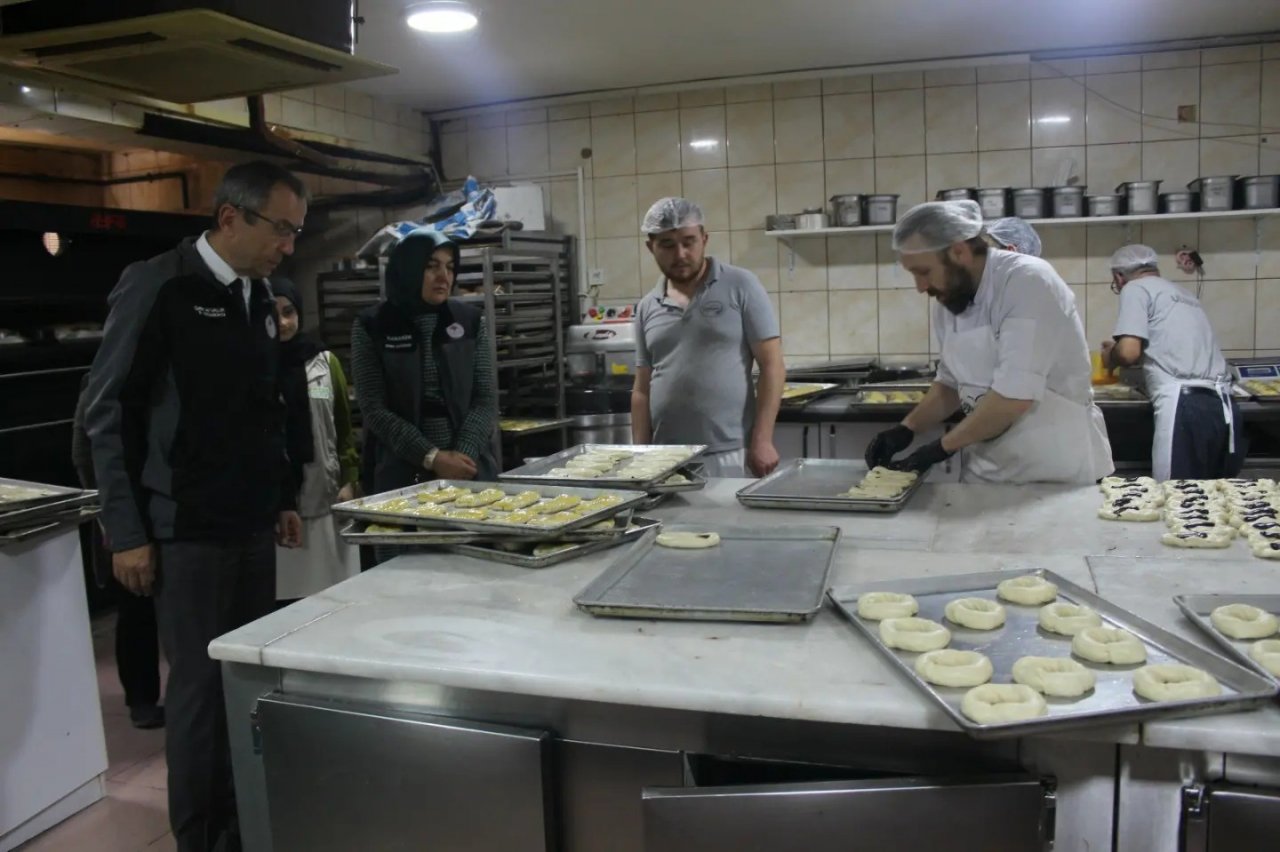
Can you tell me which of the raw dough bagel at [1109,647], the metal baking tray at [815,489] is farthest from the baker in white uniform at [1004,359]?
the raw dough bagel at [1109,647]

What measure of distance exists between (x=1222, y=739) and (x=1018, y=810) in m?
0.24

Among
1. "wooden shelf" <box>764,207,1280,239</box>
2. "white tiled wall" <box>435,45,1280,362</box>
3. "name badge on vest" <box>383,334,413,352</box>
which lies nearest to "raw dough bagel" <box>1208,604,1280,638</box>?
"name badge on vest" <box>383,334,413,352</box>

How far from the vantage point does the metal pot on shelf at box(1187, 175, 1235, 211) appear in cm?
431

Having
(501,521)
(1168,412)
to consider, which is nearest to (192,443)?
(501,521)

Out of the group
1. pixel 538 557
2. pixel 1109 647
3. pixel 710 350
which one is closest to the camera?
pixel 1109 647

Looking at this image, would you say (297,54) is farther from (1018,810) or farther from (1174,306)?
(1174,306)

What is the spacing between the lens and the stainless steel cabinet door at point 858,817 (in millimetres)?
1121

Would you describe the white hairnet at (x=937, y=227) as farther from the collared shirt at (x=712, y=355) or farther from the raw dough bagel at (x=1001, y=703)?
the raw dough bagel at (x=1001, y=703)

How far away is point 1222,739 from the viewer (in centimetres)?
107

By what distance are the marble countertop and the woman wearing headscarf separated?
94 cm

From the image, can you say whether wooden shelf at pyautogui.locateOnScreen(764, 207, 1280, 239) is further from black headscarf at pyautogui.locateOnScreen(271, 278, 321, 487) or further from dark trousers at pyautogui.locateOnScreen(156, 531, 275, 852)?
dark trousers at pyautogui.locateOnScreen(156, 531, 275, 852)

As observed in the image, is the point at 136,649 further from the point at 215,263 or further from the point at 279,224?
the point at 279,224

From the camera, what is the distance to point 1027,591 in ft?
4.88

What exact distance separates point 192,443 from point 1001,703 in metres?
1.77
